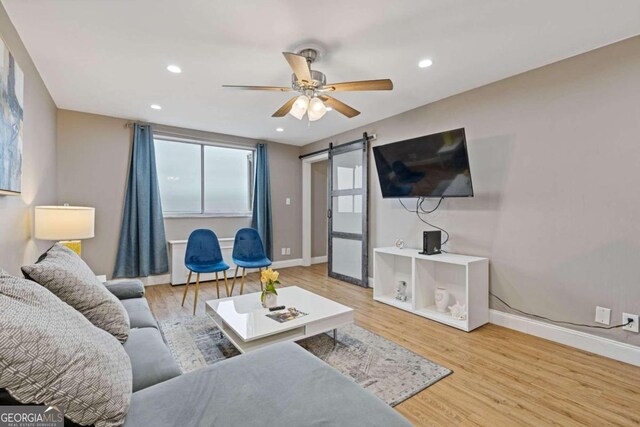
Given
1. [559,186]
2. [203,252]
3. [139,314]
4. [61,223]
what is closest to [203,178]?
[203,252]

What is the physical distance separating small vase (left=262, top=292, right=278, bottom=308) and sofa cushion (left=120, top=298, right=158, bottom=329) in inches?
31.7

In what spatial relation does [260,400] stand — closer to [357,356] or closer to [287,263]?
[357,356]

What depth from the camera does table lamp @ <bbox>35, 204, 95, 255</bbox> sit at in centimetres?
253

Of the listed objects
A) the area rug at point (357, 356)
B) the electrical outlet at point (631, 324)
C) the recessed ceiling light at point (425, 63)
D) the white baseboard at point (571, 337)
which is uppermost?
the recessed ceiling light at point (425, 63)

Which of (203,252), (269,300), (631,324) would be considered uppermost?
(203,252)

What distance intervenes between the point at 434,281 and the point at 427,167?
51.7 inches

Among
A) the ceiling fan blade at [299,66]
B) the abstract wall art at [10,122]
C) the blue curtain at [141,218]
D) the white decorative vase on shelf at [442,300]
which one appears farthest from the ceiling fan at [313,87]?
the blue curtain at [141,218]

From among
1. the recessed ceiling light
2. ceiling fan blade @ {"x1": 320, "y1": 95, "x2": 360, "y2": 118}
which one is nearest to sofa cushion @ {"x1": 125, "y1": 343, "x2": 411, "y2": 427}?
ceiling fan blade @ {"x1": 320, "y1": 95, "x2": 360, "y2": 118}

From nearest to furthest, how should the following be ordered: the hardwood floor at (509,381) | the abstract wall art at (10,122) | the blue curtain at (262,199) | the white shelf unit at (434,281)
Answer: the hardwood floor at (509,381) → the abstract wall art at (10,122) → the white shelf unit at (434,281) → the blue curtain at (262,199)

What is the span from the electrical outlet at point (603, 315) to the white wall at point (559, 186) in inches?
1.3

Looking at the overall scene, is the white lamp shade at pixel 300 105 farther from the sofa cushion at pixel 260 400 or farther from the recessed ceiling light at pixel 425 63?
the sofa cushion at pixel 260 400

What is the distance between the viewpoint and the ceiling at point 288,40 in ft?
6.15

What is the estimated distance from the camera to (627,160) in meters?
2.21

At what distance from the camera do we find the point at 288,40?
2205 millimetres
